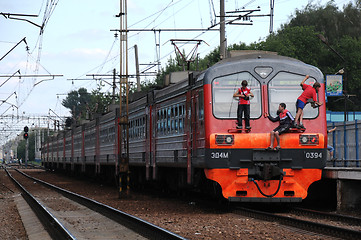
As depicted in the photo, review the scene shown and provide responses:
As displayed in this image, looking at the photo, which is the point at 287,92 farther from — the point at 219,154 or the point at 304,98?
the point at 219,154

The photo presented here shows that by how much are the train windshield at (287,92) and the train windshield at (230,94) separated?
289 mm

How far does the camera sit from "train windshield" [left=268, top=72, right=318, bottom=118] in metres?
14.6

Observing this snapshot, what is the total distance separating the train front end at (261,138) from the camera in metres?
14.2

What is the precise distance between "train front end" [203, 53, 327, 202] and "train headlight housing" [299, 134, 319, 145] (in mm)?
22

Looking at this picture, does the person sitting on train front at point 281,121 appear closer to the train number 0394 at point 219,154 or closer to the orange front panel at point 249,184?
the orange front panel at point 249,184

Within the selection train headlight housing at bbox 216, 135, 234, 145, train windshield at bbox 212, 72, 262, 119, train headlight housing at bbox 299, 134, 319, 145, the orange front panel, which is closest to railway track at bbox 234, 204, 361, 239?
the orange front panel

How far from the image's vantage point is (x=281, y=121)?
47.5 feet

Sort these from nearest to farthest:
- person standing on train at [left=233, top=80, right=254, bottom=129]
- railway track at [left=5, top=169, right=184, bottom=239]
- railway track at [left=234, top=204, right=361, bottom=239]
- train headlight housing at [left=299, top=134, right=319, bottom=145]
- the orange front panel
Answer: railway track at [left=234, top=204, right=361, bottom=239], railway track at [left=5, top=169, right=184, bottom=239], the orange front panel, person standing on train at [left=233, top=80, right=254, bottom=129], train headlight housing at [left=299, top=134, right=319, bottom=145]

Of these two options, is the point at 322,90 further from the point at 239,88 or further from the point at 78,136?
the point at 78,136

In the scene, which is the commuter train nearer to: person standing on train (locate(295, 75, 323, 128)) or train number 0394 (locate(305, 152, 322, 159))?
train number 0394 (locate(305, 152, 322, 159))

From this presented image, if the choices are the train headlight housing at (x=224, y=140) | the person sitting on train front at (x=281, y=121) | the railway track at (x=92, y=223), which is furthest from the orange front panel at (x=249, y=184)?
the railway track at (x=92, y=223)

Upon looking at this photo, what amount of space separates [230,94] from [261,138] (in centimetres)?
119

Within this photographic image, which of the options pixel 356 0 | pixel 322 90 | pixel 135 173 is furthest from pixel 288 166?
pixel 356 0

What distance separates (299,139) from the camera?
14422 millimetres
